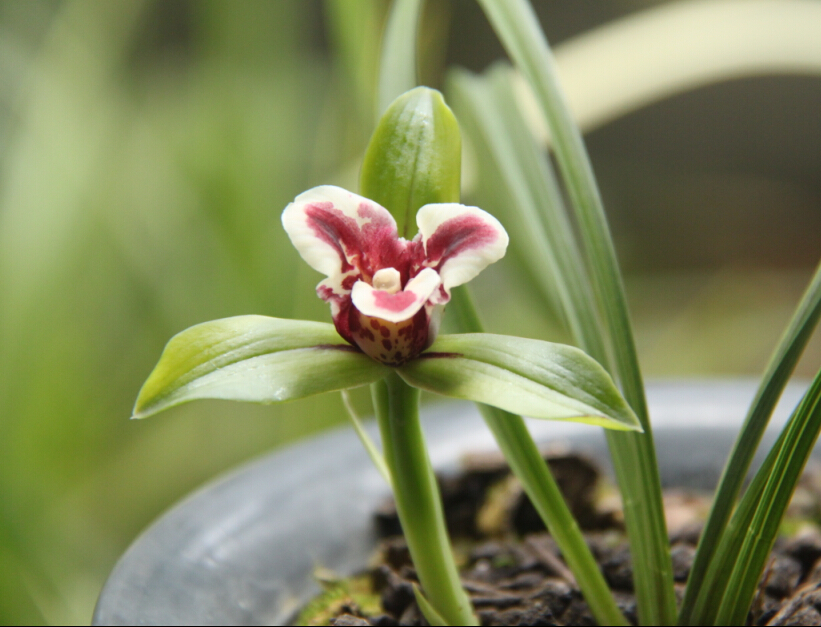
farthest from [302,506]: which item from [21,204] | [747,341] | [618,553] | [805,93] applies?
[805,93]

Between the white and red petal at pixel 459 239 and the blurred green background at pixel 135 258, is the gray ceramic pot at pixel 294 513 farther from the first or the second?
the white and red petal at pixel 459 239

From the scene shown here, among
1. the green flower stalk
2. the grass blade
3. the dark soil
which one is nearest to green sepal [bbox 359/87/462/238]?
the green flower stalk

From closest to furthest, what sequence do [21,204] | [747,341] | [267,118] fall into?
[21,204], [267,118], [747,341]

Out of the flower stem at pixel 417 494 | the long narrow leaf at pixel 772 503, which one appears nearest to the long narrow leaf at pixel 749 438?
the long narrow leaf at pixel 772 503

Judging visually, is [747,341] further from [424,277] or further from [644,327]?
[424,277]

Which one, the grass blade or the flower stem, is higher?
the grass blade

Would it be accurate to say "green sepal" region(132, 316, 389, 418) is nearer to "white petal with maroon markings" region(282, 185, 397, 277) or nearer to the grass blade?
"white petal with maroon markings" region(282, 185, 397, 277)

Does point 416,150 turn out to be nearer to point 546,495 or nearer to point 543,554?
point 546,495
